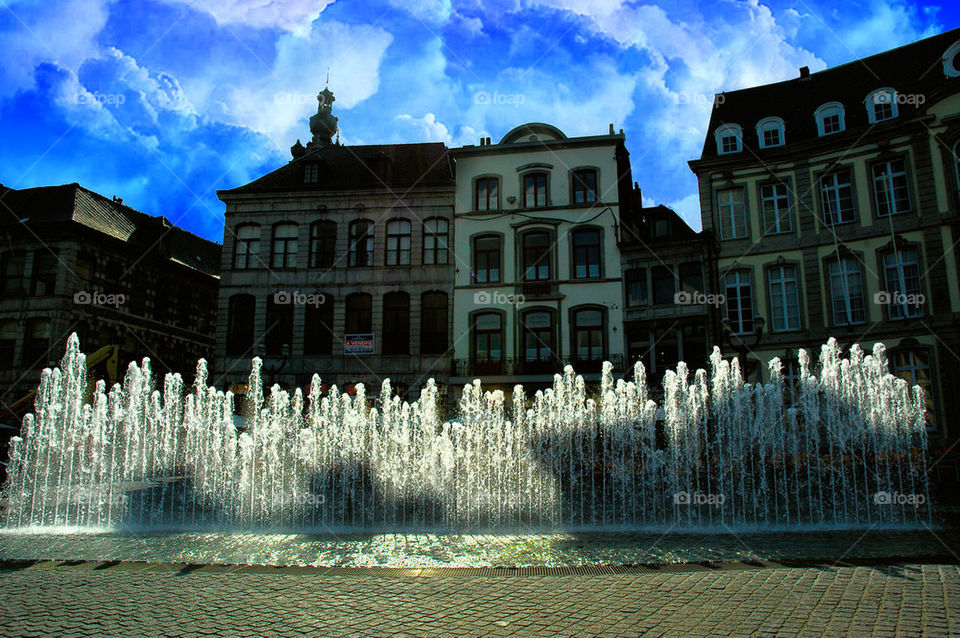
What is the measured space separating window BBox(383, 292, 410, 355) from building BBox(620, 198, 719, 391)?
955 centimetres

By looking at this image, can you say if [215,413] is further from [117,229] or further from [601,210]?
[117,229]

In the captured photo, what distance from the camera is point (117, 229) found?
33875 mm

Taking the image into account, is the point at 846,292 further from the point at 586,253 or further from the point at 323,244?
the point at 323,244

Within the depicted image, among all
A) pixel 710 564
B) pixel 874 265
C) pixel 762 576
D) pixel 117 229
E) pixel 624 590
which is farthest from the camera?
pixel 117 229

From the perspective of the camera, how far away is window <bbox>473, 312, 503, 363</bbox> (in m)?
28.6

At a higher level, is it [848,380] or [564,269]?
[564,269]

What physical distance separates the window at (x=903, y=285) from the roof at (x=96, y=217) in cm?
3416

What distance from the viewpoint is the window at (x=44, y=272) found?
30.6 m

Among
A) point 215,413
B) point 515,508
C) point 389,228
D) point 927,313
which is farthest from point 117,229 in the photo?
point 927,313

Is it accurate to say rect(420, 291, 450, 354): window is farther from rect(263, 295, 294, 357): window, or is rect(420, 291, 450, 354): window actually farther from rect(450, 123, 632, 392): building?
rect(263, 295, 294, 357): window

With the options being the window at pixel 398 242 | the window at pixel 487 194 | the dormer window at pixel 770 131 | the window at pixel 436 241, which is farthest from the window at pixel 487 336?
the dormer window at pixel 770 131

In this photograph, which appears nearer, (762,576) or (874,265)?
(762,576)

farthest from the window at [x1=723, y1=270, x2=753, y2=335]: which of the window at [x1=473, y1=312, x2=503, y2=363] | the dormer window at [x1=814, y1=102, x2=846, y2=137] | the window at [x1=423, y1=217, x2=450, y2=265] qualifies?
the window at [x1=423, y1=217, x2=450, y2=265]

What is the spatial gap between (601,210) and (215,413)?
1898 cm
